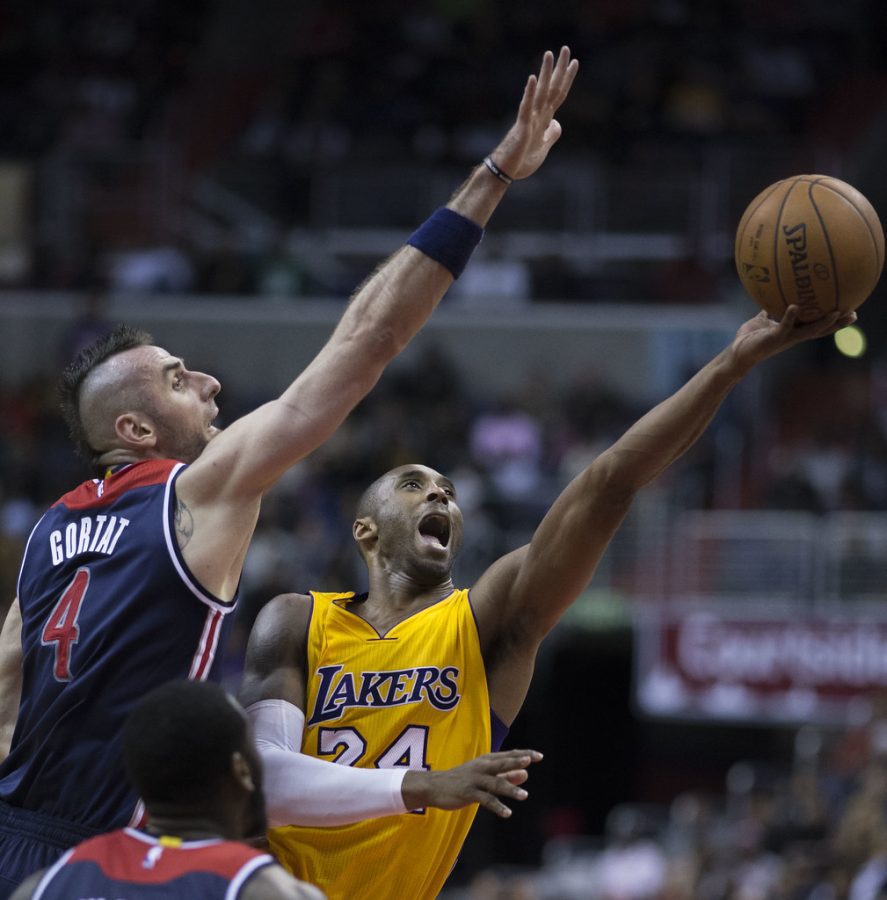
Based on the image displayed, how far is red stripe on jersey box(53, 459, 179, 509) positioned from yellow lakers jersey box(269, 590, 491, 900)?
3.55ft

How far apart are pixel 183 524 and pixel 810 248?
1936 mm

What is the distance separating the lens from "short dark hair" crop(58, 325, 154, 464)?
460 cm

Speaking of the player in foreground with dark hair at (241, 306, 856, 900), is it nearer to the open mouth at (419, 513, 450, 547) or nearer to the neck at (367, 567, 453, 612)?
the neck at (367, 567, 453, 612)

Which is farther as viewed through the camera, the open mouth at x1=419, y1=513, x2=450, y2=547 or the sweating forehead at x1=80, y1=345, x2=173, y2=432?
the open mouth at x1=419, y1=513, x2=450, y2=547

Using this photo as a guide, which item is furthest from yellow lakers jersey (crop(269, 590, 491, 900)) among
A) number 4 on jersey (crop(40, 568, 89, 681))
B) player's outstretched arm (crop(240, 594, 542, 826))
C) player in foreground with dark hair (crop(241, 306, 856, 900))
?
number 4 on jersey (crop(40, 568, 89, 681))

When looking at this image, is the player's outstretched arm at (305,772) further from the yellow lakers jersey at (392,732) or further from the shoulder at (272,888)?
the shoulder at (272,888)

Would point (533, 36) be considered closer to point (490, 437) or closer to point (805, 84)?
point (805, 84)

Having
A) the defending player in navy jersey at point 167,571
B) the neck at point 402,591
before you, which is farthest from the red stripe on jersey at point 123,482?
the neck at point 402,591

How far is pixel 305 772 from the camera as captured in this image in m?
4.64

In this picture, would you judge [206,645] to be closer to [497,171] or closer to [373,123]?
[497,171]

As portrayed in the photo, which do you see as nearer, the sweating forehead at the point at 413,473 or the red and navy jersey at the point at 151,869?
the red and navy jersey at the point at 151,869

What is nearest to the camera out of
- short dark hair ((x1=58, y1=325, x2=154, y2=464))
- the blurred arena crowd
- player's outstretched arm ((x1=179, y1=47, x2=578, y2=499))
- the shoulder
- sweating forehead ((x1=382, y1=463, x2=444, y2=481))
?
the shoulder

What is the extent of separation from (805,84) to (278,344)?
7.97m

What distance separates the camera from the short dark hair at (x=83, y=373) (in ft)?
15.1
